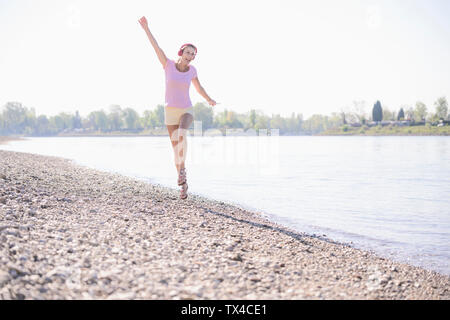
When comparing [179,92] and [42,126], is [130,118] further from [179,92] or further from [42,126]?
[179,92]

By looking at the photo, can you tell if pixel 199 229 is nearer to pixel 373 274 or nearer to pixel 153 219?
pixel 153 219

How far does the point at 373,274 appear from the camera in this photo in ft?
17.2

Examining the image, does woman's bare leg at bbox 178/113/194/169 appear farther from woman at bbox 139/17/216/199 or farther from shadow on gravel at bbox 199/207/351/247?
shadow on gravel at bbox 199/207/351/247

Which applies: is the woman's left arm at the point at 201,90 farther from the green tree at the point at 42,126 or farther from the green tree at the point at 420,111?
the green tree at the point at 42,126

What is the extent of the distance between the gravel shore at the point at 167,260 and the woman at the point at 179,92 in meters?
1.72

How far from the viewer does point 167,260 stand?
4.61 m

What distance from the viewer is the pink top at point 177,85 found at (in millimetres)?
7869

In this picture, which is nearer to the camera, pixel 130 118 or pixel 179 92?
pixel 179 92

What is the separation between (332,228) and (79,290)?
7.45m

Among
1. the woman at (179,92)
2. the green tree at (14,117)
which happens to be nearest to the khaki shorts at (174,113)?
the woman at (179,92)

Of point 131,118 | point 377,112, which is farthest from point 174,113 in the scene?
point 377,112

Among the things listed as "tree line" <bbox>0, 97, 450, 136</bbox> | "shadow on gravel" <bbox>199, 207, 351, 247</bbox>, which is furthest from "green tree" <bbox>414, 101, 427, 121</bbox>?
"shadow on gravel" <bbox>199, 207, 351, 247</bbox>

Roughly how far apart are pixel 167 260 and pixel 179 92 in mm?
4432
